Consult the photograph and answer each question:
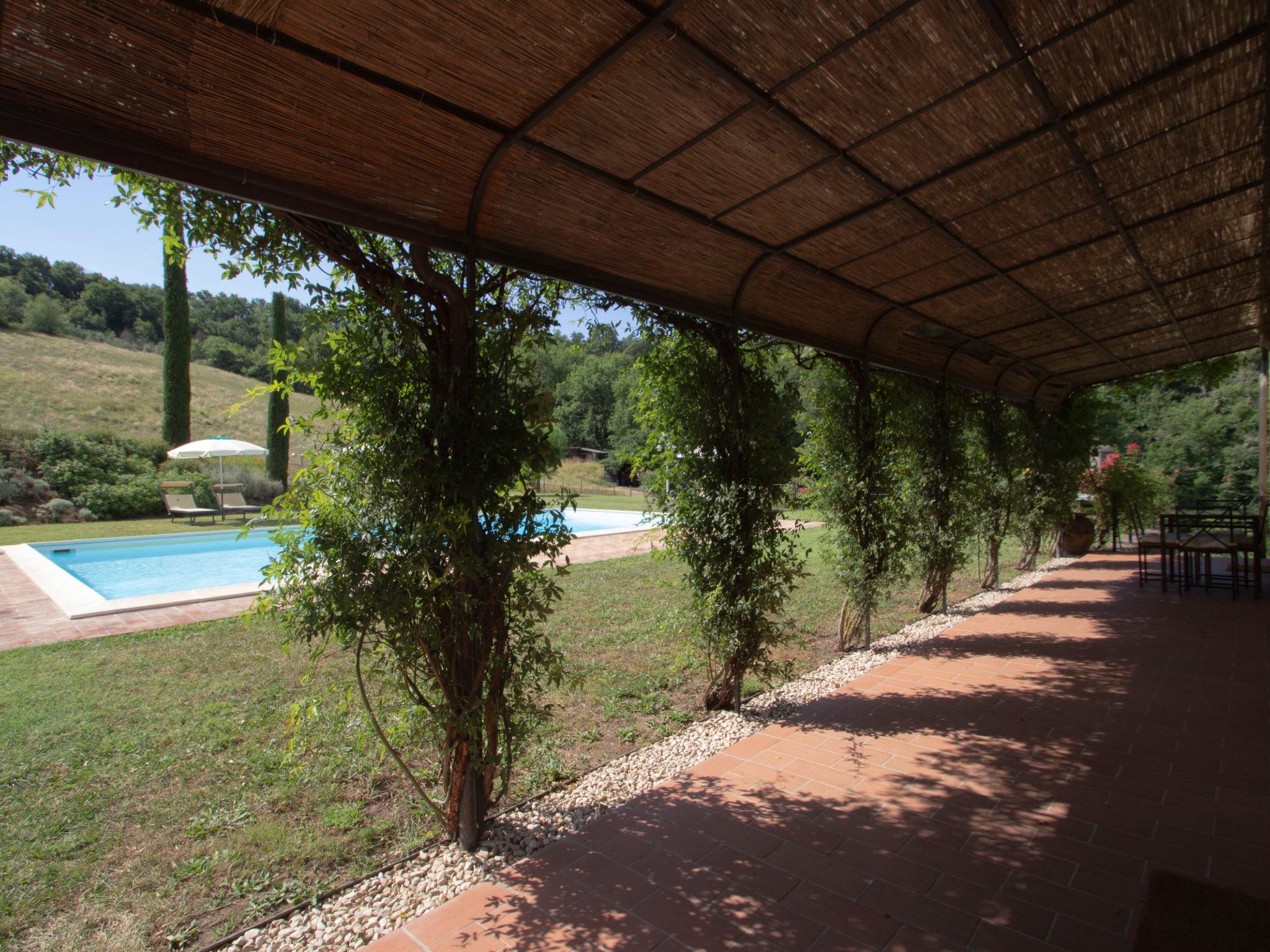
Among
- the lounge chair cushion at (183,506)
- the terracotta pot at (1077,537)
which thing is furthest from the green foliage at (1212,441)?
the lounge chair cushion at (183,506)

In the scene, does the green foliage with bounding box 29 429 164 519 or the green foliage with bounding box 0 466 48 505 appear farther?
the green foliage with bounding box 29 429 164 519

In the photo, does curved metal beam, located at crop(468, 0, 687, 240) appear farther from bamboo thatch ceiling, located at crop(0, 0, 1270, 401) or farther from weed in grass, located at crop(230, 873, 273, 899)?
weed in grass, located at crop(230, 873, 273, 899)

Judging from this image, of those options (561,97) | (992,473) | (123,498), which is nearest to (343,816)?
(561,97)

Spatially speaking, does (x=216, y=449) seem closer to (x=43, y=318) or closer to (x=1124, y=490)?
(x=1124, y=490)

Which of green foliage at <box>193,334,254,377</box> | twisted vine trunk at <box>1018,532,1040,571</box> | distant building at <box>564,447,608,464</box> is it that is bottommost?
twisted vine trunk at <box>1018,532,1040,571</box>

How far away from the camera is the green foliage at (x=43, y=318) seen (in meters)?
33.3

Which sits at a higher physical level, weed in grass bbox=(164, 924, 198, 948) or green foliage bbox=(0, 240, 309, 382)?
green foliage bbox=(0, 240, 309, 382)

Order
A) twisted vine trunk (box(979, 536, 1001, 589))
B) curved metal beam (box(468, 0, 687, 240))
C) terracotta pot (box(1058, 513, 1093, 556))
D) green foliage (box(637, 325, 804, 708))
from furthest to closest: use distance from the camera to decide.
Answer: terracotta pot (box(1058, 513, 1093, 556))
twisted vine trunk (box(979, 536, 1001, 589))
green foliage (box(637, 325, 804, 708))
curved metal beam (box(468, 0, 687, 240))

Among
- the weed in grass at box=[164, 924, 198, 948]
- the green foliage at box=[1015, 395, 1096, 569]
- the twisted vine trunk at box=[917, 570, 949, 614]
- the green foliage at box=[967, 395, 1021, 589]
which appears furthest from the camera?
the green foliage at box=[1015, 395, 1096, 569]

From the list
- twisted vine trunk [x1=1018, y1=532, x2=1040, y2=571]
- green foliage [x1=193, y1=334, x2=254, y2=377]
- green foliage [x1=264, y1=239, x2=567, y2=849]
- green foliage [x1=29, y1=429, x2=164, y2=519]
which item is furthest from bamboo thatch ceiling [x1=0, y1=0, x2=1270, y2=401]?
green foliage [x1=193, y1=334, x2=254, y2=377]

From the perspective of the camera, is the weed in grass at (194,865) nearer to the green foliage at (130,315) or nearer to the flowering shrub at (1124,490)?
the flowering shrub at (1124,490)

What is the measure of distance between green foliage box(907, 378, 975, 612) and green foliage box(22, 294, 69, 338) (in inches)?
1704

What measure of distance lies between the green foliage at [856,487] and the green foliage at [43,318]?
42.9 meters

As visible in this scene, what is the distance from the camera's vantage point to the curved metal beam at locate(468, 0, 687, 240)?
195 cm
